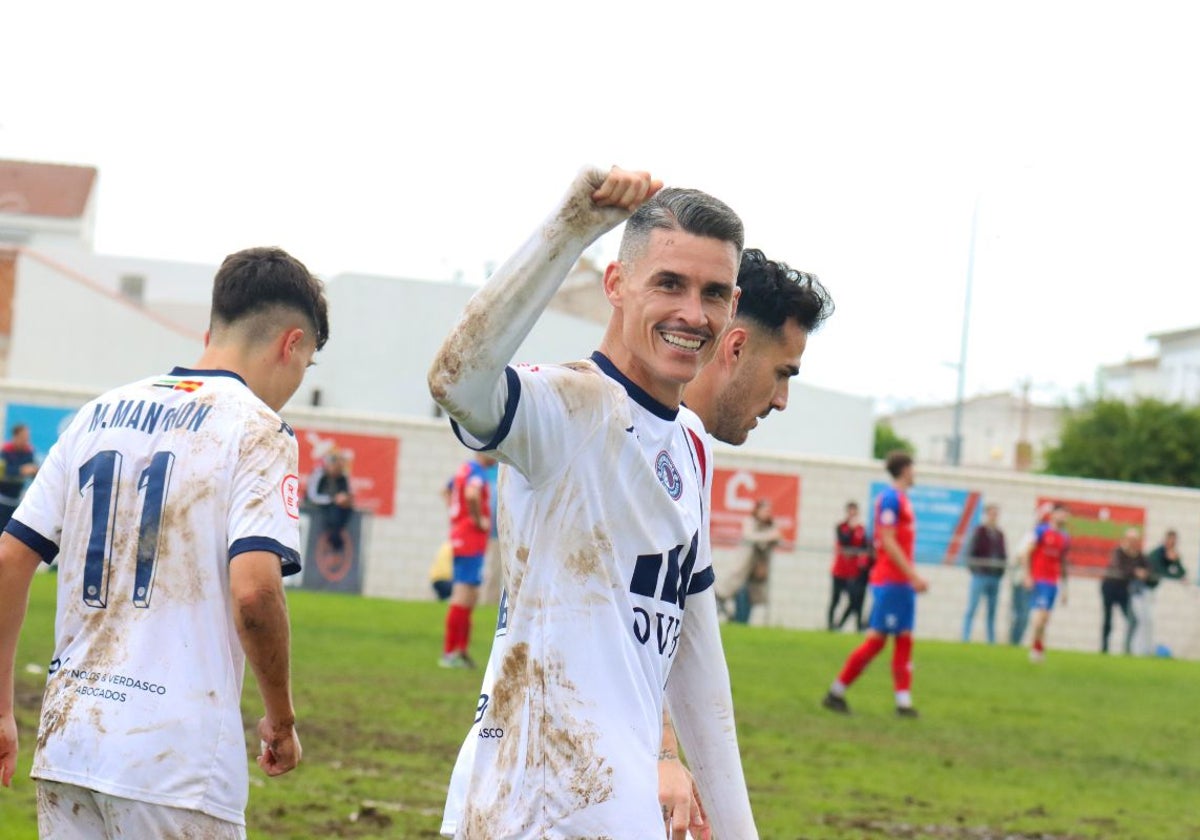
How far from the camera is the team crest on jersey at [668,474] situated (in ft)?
11.1

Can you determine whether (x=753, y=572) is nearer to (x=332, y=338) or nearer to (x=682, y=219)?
(x=332, y=338)

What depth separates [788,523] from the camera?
105 ft

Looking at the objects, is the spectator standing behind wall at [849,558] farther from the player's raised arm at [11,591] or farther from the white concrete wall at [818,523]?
the player's raised arm at [11,591]

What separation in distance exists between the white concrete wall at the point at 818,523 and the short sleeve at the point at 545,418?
2608 centimetres

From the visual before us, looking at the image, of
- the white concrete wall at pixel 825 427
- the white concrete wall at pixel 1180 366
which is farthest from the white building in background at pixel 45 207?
the white concrete wall at pixel 1180 366

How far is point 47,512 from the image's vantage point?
13.6 feet

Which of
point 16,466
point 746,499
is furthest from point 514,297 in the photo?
point 746,499

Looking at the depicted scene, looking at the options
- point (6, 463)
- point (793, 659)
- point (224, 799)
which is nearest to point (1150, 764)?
point (793, 659)

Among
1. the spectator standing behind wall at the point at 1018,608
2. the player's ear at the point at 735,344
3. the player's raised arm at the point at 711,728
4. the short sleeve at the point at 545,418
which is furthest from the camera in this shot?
the spectator standing behind wall at the point at 1018,608

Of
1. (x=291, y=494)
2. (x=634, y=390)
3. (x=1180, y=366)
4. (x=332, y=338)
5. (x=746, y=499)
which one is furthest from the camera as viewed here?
(x=1180, y=366)

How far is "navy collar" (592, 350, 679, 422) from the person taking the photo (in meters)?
3.36

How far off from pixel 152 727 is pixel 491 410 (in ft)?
4.77

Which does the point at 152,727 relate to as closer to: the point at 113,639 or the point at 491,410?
the point at 113,639

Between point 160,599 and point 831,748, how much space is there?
8.95 meters
